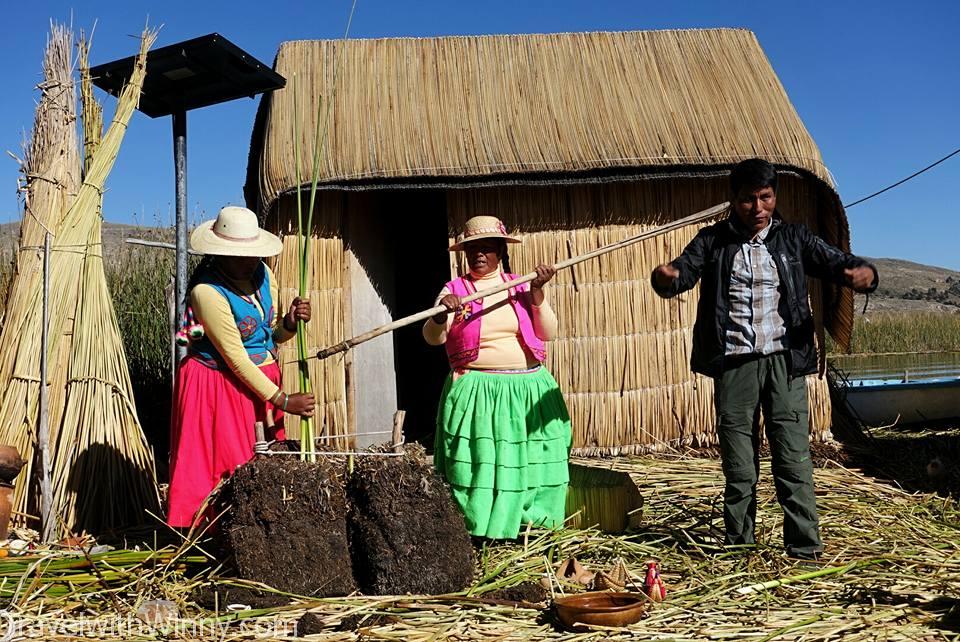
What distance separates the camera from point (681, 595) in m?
3.29

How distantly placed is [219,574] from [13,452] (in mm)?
1393

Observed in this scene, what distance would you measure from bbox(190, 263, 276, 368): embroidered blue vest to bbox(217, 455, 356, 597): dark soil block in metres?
0.58

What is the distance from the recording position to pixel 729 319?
365 centimetres

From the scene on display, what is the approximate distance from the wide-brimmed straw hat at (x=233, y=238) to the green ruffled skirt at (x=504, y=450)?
105 centimetres

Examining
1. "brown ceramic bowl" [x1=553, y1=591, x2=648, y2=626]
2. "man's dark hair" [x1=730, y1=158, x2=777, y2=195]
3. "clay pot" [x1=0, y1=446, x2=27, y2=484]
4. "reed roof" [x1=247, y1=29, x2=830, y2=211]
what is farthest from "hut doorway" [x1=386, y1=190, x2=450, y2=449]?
"brown ceramic bowl" [x1=553, y1=591, x2=648, y2=626]

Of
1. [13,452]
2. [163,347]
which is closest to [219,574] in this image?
[13,452]

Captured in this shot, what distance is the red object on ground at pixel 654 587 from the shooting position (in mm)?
3180

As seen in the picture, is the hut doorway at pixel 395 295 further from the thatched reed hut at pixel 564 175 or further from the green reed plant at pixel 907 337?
the green reed plant at pixel 907 337

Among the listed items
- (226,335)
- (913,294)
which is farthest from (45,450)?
(913,294)

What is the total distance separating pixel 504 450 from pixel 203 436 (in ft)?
4.18

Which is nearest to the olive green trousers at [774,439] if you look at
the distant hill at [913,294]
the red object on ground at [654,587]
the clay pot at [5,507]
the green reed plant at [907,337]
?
the red object on ground at [654,587]

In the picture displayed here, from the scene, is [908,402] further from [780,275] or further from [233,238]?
[233,238]

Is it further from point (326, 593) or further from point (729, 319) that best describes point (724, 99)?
point (326, 593)

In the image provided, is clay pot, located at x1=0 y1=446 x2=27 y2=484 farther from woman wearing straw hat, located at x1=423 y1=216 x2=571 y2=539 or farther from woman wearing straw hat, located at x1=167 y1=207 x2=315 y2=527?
woman wearing straw hat, located at x1=423 y1=216 x2=571 y2=539
